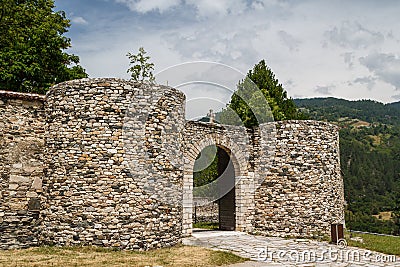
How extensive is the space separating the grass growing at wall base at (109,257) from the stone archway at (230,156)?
274 cm

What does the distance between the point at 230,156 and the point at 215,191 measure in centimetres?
435

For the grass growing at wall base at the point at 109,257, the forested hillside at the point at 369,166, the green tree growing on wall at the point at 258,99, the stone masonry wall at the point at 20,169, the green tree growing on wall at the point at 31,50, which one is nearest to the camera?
the grass growing at wall base at the point at 109,257

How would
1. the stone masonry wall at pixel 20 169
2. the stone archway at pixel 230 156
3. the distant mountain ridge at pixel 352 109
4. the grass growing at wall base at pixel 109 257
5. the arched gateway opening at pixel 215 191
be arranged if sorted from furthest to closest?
the distant mountain ridge at pixel 352 109 → the arched gateway opening at pixel 215 191 → the stone archway at pixel 230 156 → the stone masonry wall at pixel 20 169 → the grass growing at wall base at pixel 109 257

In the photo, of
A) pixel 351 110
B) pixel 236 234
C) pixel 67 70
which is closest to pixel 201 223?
pixel 236 234

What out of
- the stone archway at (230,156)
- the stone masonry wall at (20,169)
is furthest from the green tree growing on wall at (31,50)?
the stone archway at (230,156)

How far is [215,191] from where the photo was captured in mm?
18172

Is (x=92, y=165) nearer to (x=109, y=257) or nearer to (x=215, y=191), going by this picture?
(x=109, y=257)

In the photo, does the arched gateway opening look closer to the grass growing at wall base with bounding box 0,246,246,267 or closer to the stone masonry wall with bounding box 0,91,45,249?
the grass growing at wall base with bounding box 0,246,246,267

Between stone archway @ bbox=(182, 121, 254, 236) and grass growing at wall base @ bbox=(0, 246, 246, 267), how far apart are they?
108 inches

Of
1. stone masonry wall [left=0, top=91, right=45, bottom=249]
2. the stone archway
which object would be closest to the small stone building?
stone masonry wall [left=0, top=91, right=45, bottom=249]

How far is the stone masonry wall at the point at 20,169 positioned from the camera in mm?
9703

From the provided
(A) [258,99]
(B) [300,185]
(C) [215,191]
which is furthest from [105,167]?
(A) [258,99]

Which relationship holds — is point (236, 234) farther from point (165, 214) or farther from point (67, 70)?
point (67, 70)

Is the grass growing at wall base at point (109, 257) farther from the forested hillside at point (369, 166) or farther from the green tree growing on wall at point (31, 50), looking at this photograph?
the forested hillside at point (369, 166)
